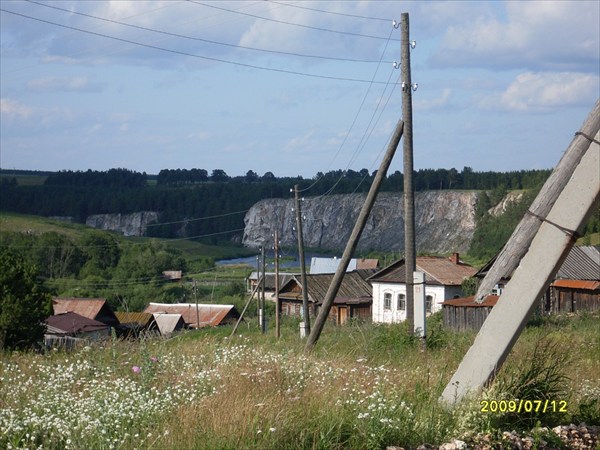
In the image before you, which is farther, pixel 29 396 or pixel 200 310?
pixel 200 310

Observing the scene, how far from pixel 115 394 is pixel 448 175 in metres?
163

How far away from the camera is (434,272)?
166 feet

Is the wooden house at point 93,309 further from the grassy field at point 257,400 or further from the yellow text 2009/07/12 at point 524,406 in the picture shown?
the yellow text 2009/07/12 at point 524,406

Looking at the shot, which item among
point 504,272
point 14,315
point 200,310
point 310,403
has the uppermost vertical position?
point 504,272

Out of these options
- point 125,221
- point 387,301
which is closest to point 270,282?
point 387,301

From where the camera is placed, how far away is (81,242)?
323ft

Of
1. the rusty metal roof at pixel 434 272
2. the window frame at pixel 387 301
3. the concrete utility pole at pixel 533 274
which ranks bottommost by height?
the window frame at pixel 387 301

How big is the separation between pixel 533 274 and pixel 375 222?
130 metres

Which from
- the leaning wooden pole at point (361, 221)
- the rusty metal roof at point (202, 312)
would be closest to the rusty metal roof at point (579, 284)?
the rusty metal roof at point (202, 312)

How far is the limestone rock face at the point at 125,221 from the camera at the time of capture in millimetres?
158375

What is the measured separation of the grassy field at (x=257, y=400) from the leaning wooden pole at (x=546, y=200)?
0.91 meters

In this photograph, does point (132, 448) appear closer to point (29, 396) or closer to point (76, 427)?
point (76, 427)

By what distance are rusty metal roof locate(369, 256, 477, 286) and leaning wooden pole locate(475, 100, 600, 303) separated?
42.2 metres

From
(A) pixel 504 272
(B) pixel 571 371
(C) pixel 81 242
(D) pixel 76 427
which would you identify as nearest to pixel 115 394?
(D) pixel 76 427
